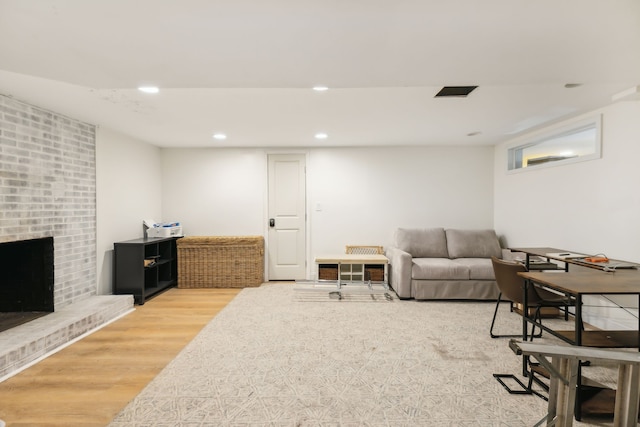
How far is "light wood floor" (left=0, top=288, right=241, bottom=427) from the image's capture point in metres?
2.01

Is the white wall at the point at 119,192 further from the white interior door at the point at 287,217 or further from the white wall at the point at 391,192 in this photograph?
the white wall at the point at 391,192

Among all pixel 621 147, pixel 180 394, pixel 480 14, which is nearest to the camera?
pixel 480 14

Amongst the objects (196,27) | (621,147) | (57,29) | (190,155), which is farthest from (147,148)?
(621,147)

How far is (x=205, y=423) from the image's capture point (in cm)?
190

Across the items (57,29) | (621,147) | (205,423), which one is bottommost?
(205,423)

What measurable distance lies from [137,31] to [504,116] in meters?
3.68

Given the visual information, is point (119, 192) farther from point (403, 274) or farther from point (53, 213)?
point (403, 274)

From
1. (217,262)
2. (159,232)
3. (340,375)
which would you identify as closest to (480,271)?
(340,375)

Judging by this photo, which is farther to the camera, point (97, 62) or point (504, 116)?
point (504, 116)

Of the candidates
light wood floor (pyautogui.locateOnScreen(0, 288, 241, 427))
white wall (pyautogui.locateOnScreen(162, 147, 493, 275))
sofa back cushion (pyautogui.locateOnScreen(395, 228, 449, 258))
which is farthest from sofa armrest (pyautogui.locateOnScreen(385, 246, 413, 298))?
light wood floor (pyautogui.locateOnScreen(0, 288, 241, 427))

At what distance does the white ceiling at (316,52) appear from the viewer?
146cm

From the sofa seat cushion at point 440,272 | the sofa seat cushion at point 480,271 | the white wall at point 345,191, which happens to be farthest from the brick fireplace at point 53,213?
the sofa seat cushion at point 480,271

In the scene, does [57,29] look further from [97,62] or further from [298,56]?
[298,56]

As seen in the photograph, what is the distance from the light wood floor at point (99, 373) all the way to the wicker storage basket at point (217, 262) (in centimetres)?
128
